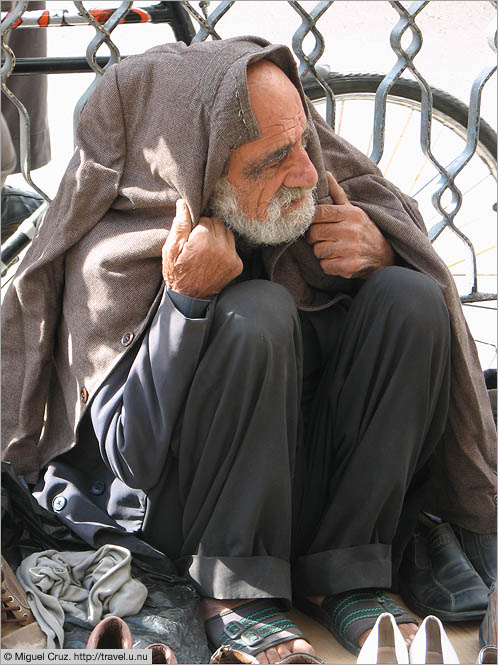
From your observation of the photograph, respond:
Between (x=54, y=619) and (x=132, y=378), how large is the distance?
54cm

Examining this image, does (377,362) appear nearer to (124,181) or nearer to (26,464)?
(124,181)

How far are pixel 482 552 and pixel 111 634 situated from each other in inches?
39.1

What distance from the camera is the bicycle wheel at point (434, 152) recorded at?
3488mm

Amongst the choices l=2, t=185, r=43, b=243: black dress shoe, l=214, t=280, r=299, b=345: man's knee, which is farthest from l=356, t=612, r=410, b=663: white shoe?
l=2, t=185, r=43, b=243: black dress shoe

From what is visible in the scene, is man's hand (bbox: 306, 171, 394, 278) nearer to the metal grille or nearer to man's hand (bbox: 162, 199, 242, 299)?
man's hand (bbox: 162, 199, 242, 299)

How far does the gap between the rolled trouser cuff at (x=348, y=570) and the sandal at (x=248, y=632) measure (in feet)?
0.42

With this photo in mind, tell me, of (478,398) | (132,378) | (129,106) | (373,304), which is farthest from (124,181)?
(478,398)

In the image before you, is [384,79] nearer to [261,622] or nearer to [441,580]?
[441,580]

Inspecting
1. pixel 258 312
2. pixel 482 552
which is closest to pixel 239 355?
pixel 258 312

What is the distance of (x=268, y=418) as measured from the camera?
204 centimetres

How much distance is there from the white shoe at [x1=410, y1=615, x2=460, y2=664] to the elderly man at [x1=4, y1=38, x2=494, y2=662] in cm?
20

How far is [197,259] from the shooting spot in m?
2.08

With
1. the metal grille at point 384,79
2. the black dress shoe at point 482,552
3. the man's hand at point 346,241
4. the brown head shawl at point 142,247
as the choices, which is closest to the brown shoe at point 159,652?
the brown head shawl at point 142,247

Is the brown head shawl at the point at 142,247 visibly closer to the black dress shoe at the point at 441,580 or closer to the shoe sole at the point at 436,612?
the black dress shoe at the point at 441,580
